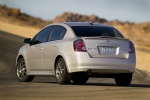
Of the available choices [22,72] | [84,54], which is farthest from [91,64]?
[22,72]

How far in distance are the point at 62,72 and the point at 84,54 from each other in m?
0.82

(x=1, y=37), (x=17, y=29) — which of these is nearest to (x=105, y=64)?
(x=1, y=37)

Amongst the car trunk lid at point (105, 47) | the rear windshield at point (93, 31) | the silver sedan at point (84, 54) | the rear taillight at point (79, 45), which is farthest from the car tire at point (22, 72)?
the car trunk lid at point (105, 47)

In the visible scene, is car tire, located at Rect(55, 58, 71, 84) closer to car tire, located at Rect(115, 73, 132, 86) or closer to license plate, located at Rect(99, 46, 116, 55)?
license plate, located at Rect(99, 46, 116, 55)

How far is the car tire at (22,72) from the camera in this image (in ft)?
52.5

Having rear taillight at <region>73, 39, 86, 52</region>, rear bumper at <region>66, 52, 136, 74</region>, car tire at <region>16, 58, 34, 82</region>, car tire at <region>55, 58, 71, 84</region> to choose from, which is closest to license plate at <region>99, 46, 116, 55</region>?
rear bumper at <region>66, 52, 136, 74</region>

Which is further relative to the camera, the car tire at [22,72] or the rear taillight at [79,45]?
the car tire at [22,72]

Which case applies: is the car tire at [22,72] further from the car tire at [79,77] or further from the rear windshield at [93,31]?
the rear windshield at [93,31]

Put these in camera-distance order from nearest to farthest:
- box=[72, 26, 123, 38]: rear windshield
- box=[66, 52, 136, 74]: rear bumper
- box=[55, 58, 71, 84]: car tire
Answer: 1. box=[66, 52, 136, 74]: rear bumper
2. box=[55, 58, 71, 84]: car tire
3. box=[72, 26, 123, 38]: rear windshield

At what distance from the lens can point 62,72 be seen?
14000 mm

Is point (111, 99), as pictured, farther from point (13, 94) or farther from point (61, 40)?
point (61, 40)

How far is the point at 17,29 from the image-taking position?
58.2m

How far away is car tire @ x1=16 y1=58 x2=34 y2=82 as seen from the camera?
1599 cm

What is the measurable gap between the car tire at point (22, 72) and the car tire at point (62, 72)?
1.87 metres
